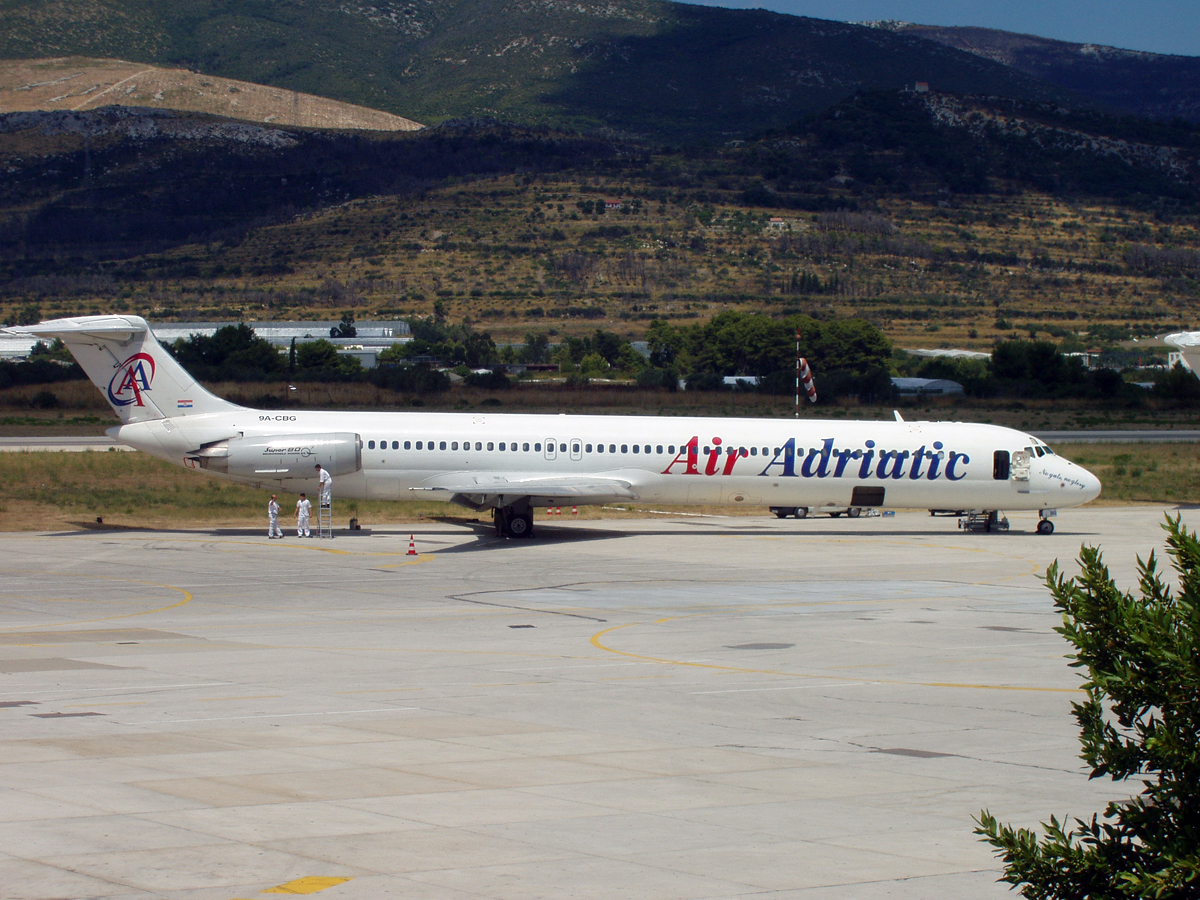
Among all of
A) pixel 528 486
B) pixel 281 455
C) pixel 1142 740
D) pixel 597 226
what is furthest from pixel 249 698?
pixel 597 226

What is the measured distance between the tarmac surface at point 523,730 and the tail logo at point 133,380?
7.91 metres

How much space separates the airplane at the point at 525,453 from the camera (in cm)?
3656

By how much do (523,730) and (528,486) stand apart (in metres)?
21.6

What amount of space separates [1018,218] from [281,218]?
9648cm

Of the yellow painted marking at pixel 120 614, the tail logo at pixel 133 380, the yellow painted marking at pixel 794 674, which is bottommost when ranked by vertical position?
the yellow painted marking at pixel 120 614

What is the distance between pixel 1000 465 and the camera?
38312 millimetres

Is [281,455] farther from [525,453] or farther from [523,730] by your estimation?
[523,730]

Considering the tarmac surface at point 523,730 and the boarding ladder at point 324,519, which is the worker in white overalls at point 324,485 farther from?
the tarmac surface at point 523,730

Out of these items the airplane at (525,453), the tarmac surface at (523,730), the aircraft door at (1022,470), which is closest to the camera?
the tarmac surface at (523,730)

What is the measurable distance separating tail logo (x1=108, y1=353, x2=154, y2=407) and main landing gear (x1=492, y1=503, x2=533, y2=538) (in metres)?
10.9

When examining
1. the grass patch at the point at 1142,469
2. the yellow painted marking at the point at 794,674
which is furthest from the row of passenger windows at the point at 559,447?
the grass patch at the point at 1142,469

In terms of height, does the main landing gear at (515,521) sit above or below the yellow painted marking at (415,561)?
above

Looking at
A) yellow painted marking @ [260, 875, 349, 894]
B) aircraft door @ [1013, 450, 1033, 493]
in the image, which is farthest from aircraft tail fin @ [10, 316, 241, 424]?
yellow painted marking @ [260, 875, 349, 894]

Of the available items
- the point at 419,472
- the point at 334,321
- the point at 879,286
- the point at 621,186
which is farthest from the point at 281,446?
the point at 621,186
